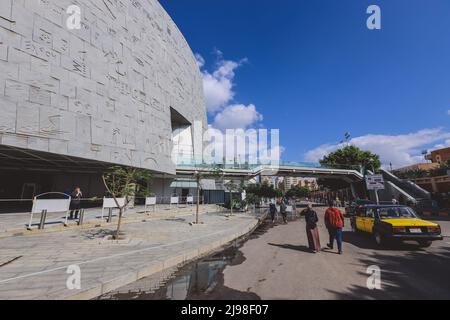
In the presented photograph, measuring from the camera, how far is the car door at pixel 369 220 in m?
8.62

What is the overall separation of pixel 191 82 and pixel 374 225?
125 ft

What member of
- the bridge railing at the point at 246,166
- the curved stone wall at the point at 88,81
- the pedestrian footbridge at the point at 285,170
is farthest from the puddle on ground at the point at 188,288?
the pedestrian footbridge at the point at 285,170

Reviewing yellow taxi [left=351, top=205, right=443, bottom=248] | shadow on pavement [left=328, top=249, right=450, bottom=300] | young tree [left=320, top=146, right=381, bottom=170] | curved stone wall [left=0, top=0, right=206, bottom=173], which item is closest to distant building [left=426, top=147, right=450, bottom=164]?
young tree [left=320, top=146, right=381, bottom=170]

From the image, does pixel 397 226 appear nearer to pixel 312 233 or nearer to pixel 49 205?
pixel 312 233

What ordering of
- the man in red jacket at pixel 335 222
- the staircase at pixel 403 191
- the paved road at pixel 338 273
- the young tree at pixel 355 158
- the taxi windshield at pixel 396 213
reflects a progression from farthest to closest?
the young tree at pixel 355 158 < the staircase at pixel 403 191 < the taxi windshield at pixel 396 213 < the man in red jacket at pixel 335 222 < the paved road at pixel 338 273

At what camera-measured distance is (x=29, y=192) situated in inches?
865

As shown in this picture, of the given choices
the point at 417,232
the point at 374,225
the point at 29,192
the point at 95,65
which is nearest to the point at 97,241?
the point at 374,225

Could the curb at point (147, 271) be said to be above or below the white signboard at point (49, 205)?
below

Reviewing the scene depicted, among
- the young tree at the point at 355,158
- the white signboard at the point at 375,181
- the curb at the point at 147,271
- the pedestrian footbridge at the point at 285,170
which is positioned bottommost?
the curb at the point at 147,271

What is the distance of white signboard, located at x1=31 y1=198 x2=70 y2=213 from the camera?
354 inches

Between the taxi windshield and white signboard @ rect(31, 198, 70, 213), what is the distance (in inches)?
536

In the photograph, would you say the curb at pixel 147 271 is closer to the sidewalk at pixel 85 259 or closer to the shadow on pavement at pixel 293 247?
the sidewalk at pixel 85 259

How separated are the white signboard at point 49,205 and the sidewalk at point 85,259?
1040mm

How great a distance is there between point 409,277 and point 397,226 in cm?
295
